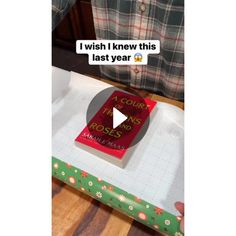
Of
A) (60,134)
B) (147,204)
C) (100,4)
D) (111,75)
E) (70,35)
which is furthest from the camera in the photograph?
(70,35)

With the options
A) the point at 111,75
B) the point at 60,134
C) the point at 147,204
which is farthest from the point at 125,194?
the point at 111,75

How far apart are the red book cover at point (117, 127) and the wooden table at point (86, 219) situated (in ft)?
0.41

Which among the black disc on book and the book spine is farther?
the black disc on book

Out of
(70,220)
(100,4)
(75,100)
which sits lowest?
(70,220)

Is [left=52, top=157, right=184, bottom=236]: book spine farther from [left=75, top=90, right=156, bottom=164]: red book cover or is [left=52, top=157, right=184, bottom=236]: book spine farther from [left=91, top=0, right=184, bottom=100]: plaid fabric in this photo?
[left=91, top=0, right=184, bottom=100]: plaid fabric

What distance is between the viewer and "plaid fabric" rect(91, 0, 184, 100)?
2.38 feet

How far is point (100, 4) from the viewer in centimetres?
82

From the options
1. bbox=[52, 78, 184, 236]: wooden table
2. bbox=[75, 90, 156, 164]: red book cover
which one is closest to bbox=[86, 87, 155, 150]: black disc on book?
bbox=[75, 90, 156, 164]: red book cover

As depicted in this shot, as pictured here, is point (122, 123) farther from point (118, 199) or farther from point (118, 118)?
point (118, 199)

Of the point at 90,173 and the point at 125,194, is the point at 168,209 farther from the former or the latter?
the point at 90,173

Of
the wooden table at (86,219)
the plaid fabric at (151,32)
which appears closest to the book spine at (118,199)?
the wooden table at (86,219)

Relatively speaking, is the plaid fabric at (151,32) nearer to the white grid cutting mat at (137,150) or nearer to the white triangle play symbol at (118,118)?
the white grid cutting mat at (137,150)

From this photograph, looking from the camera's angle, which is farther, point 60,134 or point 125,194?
point 60,134
